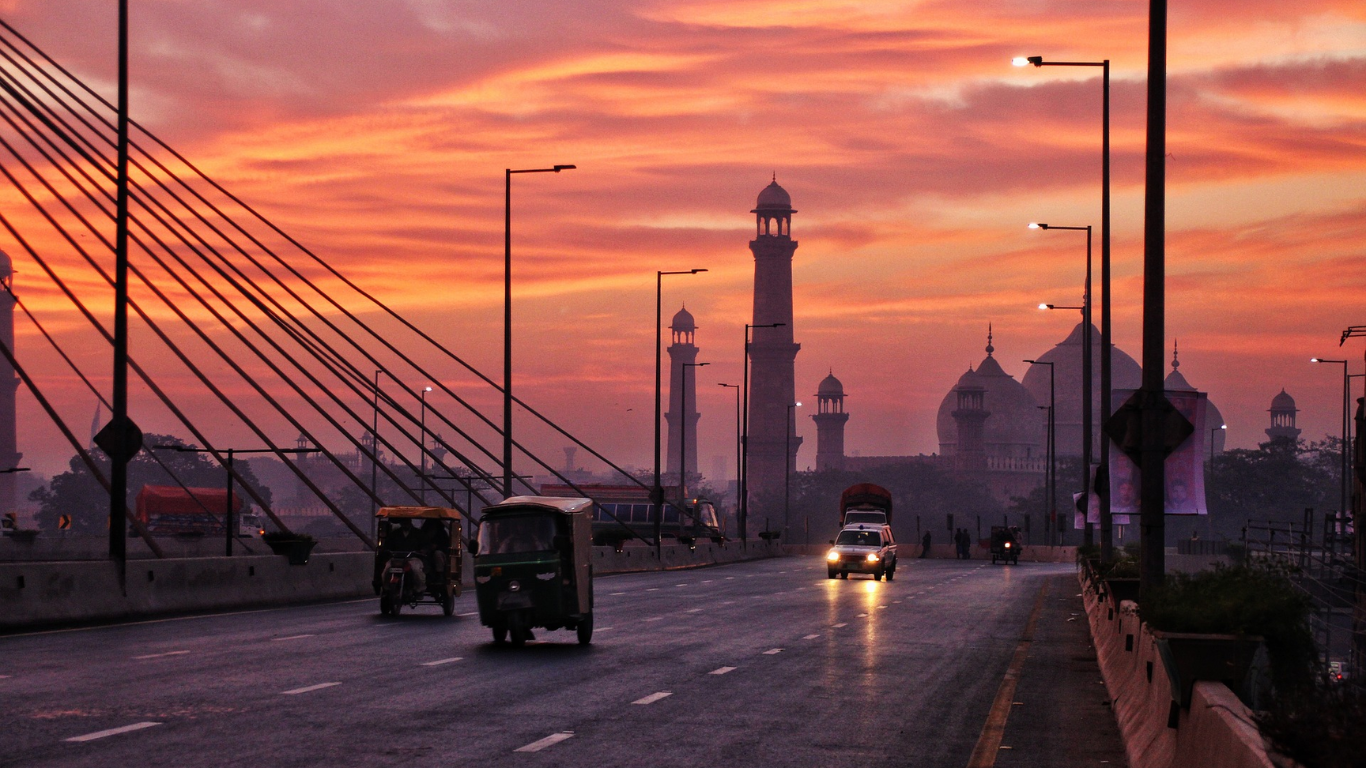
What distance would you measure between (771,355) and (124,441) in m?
153

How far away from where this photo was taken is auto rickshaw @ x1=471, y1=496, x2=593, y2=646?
74.1ft

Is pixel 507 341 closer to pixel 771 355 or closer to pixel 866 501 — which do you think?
pixel 866 501

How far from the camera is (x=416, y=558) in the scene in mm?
29234

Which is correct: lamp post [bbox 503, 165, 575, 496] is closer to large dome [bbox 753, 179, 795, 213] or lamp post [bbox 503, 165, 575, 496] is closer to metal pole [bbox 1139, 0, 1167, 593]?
metal pole [bbox 1139, 0, 1167, 593]

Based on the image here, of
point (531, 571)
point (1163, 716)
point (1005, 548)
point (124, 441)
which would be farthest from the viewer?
point (1005, 548)

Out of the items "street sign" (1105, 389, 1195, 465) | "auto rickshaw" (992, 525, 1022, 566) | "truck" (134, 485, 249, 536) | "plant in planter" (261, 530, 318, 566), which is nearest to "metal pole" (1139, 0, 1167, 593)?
"street sign" (1105, 389, 1195, 465)

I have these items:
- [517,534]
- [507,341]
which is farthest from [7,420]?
[517,534]

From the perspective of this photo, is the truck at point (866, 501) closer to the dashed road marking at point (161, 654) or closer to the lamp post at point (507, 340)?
the lamp post at point (507, 340)

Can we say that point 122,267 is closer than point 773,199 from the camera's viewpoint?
Yes

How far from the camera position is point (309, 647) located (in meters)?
21.2

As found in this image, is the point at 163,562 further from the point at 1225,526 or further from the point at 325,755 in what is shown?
the point at 1225,526

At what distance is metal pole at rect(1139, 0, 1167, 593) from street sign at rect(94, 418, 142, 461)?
55.4 ft

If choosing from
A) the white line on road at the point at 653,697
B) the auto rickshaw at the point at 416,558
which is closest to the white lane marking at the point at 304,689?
the white line on road at the point at 653,697

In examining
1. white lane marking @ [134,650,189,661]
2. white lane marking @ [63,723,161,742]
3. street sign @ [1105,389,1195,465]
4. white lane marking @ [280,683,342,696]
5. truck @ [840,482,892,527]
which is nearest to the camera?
white lane marking @ [63,723,161,742]
